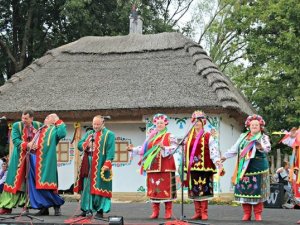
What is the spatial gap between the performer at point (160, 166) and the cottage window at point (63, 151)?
8.08m

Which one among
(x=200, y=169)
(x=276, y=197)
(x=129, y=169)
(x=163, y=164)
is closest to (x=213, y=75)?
(x=129, y=169)

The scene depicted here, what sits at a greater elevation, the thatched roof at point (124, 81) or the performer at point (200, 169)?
the thatched roof at point (124, 81)

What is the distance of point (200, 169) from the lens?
8555mm

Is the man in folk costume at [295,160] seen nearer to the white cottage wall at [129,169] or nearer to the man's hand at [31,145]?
the man's hand at [31,145]

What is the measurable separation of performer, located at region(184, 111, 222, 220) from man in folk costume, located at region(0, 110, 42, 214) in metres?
2.52

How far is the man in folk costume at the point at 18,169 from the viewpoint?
887 centimetres

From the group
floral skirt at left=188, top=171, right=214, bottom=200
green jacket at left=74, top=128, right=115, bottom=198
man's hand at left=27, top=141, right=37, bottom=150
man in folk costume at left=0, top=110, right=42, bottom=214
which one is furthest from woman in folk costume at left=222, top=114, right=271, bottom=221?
man in folk costume at left=0, top=110, right=42, bottom=214

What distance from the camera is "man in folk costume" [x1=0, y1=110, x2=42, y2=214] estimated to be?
887cm

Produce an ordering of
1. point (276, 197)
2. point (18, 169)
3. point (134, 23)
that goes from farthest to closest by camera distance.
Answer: point (134, 23), point (276, 197), point (18, 169)

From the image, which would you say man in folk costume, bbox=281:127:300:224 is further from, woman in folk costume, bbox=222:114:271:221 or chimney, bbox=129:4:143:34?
chimney, bbox=129:4:143:34

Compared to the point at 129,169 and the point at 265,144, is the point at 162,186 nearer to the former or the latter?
the point at 265,144

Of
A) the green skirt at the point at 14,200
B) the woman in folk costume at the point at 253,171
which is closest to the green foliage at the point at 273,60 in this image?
the woman in folk costume at the point at 253,171

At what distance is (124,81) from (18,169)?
27.7 ft

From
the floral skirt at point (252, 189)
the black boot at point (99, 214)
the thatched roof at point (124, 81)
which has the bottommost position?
the black boot at point (99, 214)
